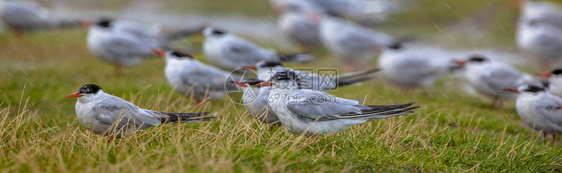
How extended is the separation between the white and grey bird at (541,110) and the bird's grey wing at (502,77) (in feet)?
4.82

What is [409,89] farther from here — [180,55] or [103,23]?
[103,23]

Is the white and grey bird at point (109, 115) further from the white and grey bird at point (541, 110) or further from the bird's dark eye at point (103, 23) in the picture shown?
the bird's dark eye at point (103, 23)

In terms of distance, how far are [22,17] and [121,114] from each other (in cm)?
809

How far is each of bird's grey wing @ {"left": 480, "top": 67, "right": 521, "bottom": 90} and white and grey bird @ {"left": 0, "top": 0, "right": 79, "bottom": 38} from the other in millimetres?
7995

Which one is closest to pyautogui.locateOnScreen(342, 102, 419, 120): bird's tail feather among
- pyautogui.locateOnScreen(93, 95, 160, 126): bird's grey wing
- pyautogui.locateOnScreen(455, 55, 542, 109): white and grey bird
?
pyautogui.locateOnScreen(93, 95, 160, 126): bird's grey wing

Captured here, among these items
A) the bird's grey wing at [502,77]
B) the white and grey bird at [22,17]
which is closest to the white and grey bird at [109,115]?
the bird's grey wing at [502,77]

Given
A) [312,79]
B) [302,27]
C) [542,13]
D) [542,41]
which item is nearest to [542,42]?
[542,41]

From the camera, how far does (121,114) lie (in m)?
4.11

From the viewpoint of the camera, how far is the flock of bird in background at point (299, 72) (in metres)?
4.23

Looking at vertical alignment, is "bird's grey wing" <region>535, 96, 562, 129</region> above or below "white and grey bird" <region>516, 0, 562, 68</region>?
below

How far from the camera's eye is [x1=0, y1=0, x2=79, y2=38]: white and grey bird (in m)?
10.7

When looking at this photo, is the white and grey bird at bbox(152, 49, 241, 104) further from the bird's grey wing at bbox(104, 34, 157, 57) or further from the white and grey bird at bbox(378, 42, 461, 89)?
the white and grey bird at bbox(378, 42, 461, 89)

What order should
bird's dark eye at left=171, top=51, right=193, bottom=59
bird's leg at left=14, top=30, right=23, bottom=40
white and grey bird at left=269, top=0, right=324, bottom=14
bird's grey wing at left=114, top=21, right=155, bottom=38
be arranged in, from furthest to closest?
white and grey bird at left=269, top=0, right=324, bottom=14, bird's leg at left=14, top=30, right=23, bottom=40, bird's grey wing at left=114, top=21, right=155, bottom=38, bird's dark eye at left=171, top=51, right=193, bottom=59

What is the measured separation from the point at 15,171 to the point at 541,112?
490cm
